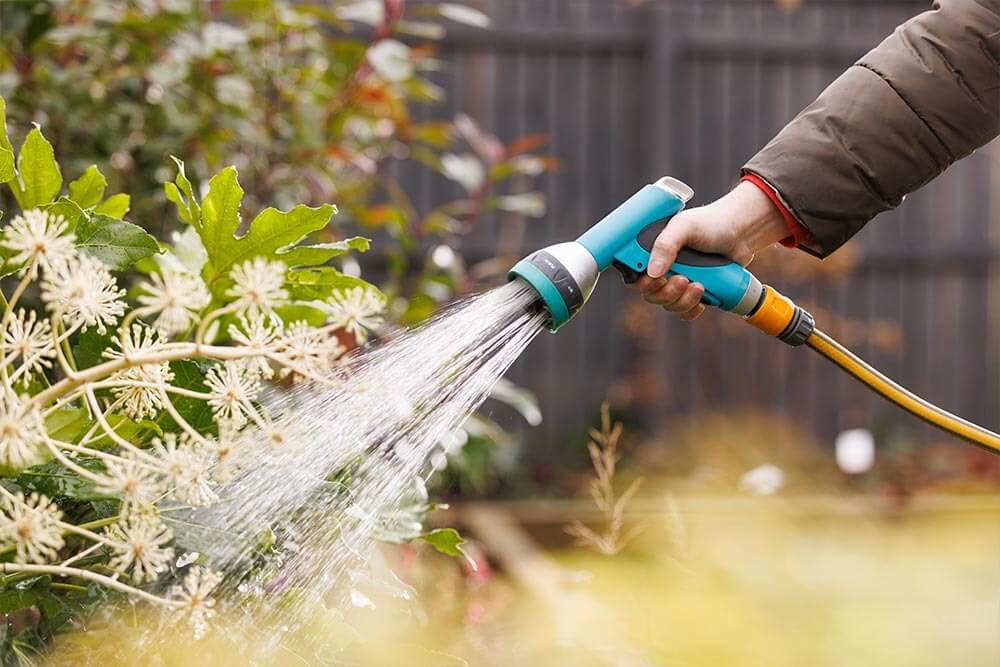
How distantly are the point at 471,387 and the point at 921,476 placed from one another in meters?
4.38

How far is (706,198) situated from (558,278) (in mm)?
4245

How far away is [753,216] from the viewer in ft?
4.79

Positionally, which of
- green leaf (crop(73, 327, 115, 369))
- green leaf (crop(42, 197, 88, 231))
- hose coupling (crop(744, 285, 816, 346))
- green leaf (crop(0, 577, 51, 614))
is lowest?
hose coupling (crop(744, 285, 816, 346))

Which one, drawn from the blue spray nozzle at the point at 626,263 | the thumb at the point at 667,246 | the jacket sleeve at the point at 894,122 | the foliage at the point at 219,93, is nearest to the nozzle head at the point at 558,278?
the blue spray nozzle at the point at 626,263

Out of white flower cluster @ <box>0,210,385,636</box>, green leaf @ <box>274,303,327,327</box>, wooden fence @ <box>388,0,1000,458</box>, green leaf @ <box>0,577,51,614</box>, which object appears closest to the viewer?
white flower cluster @ <box>0,210,385,636</box>

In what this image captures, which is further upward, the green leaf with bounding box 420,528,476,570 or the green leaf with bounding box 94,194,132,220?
the green leaf with bounding box 94,194,132,220

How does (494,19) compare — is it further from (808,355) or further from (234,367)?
(234,367)

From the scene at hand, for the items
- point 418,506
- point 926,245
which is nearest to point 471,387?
point 418,506

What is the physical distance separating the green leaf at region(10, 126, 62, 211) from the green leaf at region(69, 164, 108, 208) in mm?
97

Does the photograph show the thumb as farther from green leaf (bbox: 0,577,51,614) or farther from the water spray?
green leaf (bbox: 0,577,51,614)

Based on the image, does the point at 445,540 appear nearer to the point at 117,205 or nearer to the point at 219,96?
the point at 117,205

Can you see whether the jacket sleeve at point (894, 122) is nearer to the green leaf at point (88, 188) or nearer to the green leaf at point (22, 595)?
the green leaf at point (88, 188)

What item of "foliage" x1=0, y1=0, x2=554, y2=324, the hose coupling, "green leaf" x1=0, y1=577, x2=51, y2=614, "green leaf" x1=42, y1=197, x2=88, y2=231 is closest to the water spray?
the hose coupling

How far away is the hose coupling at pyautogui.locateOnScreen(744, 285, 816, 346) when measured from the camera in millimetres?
1404
